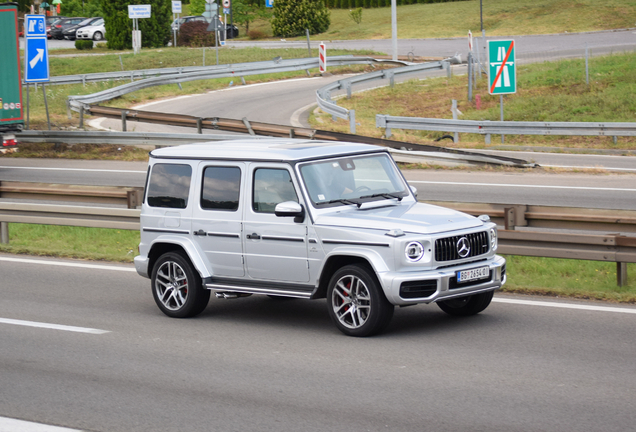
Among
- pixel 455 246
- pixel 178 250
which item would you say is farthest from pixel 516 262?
pixel 178 250

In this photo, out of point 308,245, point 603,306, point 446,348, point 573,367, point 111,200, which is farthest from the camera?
point 111,200

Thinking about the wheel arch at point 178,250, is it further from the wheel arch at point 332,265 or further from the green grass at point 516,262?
the green grass at point 516,262

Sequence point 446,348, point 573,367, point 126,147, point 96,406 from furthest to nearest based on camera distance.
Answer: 1. point 126,147
2. point 446,348
3. point 573,367
4. point 96,406

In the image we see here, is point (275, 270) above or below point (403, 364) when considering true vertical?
above

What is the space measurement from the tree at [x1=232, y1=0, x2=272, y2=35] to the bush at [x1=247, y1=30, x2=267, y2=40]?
1.36 meters

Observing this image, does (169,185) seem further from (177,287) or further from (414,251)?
(414,251)

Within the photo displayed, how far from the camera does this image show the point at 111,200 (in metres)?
12.8

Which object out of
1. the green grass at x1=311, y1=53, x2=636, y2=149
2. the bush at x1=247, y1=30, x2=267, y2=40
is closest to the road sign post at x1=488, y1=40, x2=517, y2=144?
the green grass at x1=311, y1=53, x2=636, y2=149

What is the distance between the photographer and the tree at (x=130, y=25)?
53.9m

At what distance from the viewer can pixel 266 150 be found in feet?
27.4

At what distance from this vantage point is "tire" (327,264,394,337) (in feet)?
24.5

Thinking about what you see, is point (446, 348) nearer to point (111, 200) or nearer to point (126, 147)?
point (111, 200)

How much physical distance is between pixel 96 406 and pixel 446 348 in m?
2.91

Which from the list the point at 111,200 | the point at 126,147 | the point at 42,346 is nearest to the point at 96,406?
the point at 42,346
